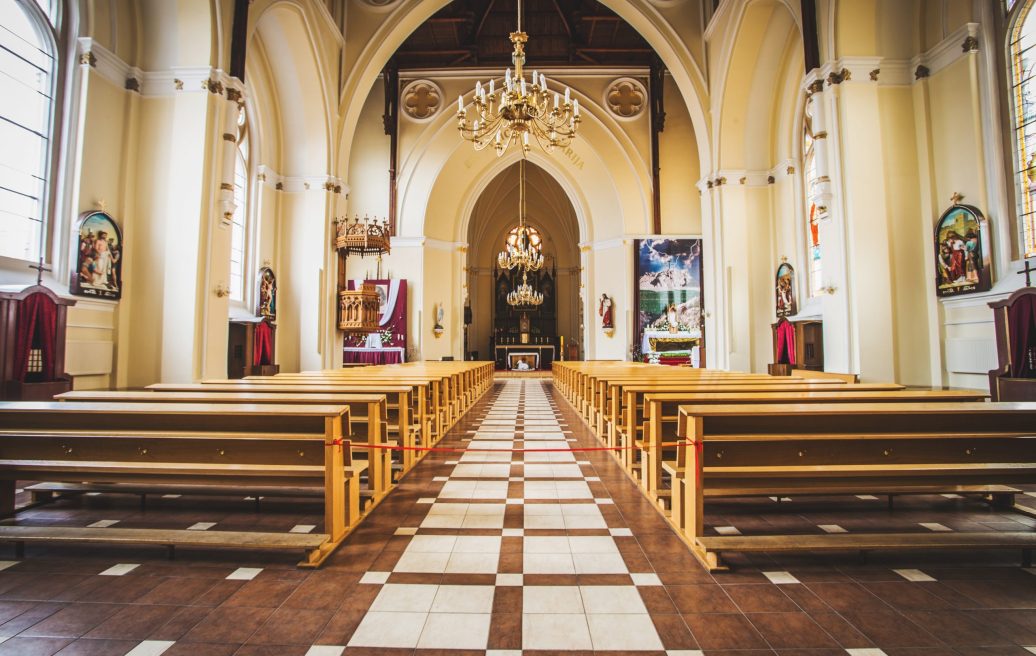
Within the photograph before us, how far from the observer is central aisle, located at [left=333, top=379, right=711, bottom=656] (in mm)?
1879

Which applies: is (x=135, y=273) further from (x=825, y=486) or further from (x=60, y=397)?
(x=825, y=486)

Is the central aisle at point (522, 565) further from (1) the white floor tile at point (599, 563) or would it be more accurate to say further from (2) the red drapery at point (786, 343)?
(2) the red drapery at point (786, 343)

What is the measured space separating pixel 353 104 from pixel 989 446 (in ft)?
43.7

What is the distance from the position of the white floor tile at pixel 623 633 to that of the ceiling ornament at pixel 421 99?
16407 millimetres

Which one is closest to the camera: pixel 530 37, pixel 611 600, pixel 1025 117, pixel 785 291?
pixel 611 600

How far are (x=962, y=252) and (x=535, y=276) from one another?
751 inches

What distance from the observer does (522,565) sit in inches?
97.3

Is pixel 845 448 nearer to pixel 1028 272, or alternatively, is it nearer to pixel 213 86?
pixel 1028 272

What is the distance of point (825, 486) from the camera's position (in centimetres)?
276

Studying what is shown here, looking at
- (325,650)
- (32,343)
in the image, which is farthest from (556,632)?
(32,343)

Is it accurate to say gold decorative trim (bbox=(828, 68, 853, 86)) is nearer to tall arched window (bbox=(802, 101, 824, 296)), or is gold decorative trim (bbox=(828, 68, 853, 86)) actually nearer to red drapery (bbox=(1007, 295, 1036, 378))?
tall arched window (bbox=(802, 101, 824, 296))

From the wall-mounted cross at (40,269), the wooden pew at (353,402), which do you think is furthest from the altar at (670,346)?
the wall-mounted cross at (40,269)

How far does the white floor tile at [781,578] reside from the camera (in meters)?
2.27

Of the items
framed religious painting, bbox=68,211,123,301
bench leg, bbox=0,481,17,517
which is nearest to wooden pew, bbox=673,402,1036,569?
bench leg, bbox=0,481,17,517
